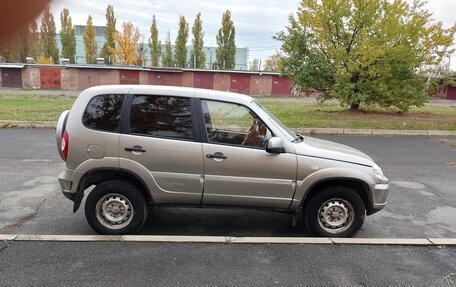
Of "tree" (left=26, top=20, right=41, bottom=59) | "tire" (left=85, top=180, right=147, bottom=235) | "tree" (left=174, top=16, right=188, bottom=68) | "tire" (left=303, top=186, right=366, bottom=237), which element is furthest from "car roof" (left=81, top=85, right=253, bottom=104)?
"tree" (left=174, top=16, right=188, bottom=68)

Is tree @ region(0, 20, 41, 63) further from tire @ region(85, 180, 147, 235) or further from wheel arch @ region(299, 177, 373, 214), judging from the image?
wheel arch @ region(299, 177, 373, 214)

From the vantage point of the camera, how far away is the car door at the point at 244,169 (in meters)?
4.52

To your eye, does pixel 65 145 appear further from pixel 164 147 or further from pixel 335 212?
pixel 335 212

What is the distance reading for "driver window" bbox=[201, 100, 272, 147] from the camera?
464 cm

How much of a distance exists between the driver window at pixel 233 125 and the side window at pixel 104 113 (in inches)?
40.9

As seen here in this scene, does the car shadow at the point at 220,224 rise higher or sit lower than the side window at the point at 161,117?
lower

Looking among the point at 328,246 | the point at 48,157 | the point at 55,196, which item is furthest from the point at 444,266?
the point at 48,157

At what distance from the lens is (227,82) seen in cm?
4431

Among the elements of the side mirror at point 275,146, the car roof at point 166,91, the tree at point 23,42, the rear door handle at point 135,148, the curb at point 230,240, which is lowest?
the curb at point 230,240

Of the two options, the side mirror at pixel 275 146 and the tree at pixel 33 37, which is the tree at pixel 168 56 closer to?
the side mirror at pixel 275 146

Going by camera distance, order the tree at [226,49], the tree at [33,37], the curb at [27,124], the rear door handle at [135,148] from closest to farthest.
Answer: the tree at [33,37] < the rear door handle at [135,148] < the curb at [27,124] < the tree at [226,49]

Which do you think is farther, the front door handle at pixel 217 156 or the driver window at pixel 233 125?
the driver window at pixel 233 125

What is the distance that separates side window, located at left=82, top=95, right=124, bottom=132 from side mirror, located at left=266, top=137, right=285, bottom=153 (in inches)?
70.6

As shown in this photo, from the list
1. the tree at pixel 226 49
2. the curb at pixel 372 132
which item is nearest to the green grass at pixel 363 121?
the curb at pixel 372 132
